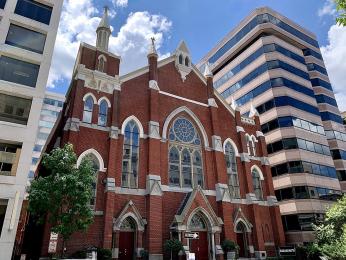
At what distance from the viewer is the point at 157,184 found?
73.4 feet

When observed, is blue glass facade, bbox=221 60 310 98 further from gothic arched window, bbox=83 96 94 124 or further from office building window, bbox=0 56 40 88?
office building window, bbox=0 56 40 88

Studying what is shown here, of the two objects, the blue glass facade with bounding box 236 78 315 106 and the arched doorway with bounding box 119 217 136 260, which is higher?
the blue glass facade with bounding box 236 78 315 106

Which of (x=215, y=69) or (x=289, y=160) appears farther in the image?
(x=215, y=69)

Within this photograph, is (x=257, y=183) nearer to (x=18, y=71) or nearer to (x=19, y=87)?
(x=19, y=87)

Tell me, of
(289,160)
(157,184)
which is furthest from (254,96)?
(157,184)

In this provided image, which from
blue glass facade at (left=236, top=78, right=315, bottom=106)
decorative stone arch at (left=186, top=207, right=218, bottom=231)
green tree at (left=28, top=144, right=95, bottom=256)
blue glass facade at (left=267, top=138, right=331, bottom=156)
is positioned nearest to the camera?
green tree at (left=28, top=144, right=95, bottom=256)

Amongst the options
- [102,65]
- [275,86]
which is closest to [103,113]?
[102,65]

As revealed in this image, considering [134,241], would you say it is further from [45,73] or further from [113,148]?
[45,73]

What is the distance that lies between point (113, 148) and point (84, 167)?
4805 millimetres

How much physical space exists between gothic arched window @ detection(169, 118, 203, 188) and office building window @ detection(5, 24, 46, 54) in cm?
1257

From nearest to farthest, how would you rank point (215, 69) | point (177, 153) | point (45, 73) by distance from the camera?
1. point (45, 73)
2. point (177, 153)
3. point (215, 69)

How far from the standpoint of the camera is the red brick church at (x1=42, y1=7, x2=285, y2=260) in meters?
20.8

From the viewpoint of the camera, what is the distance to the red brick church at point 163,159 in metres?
20.8

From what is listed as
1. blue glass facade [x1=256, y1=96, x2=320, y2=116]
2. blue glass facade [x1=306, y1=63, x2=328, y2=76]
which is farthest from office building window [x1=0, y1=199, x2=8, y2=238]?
blue glass facade [x1=306, y1=63, x2=328, y2=76]
